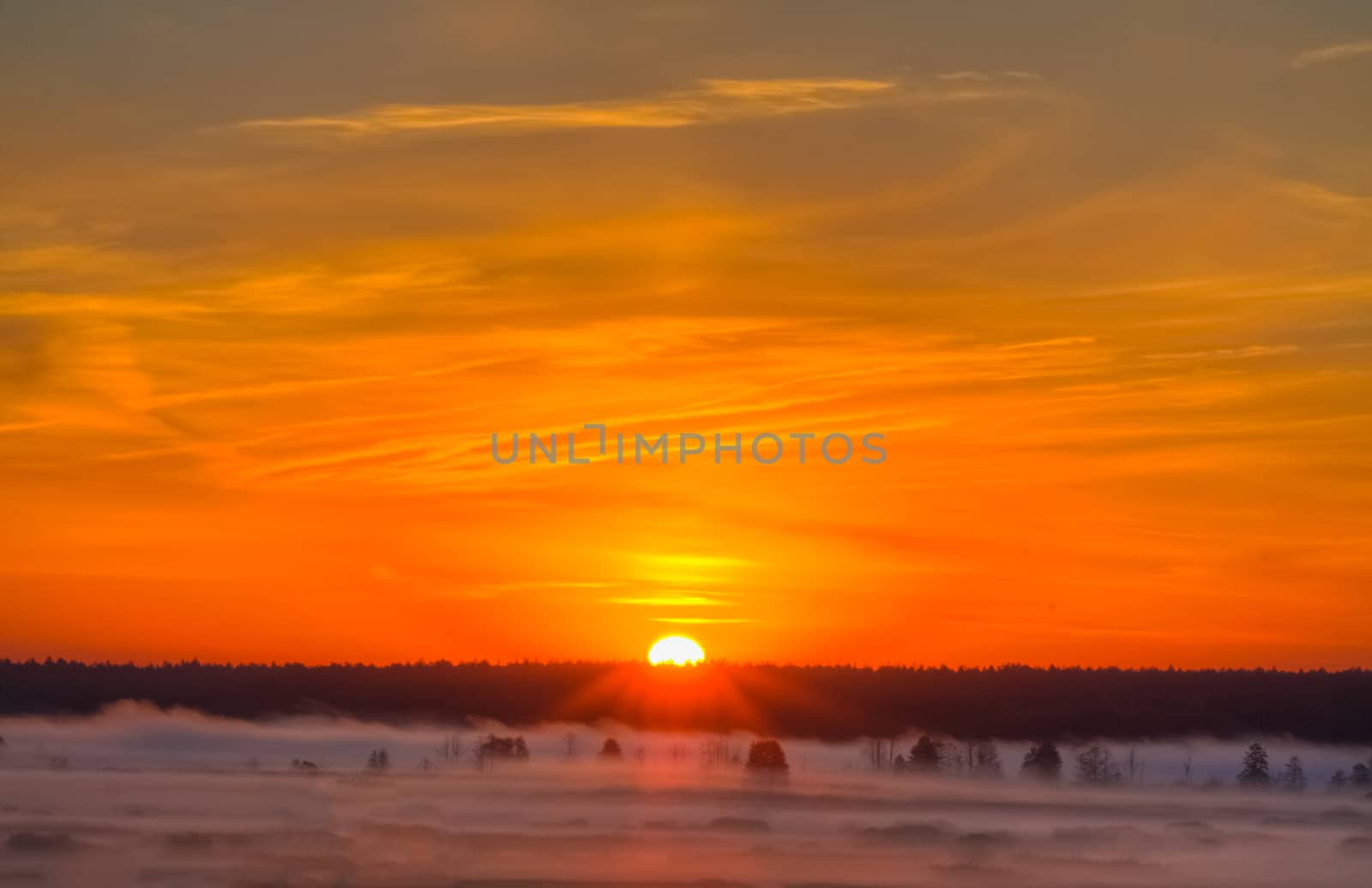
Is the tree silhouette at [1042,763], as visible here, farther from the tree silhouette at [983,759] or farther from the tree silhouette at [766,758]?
the tree silhouette at [766,758]

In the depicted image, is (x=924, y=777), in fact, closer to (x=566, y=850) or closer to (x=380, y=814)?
(x=380, y=814)

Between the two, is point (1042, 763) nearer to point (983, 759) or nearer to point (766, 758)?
point (983, 759)

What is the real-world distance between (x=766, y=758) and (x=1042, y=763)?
14.3m

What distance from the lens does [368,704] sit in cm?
11681

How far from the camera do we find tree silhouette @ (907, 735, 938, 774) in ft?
316

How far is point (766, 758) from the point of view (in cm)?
9481

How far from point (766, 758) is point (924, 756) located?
32.3 ft

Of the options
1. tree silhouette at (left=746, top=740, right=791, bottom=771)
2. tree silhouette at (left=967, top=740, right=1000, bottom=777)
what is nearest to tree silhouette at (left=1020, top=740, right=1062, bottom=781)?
tree silhouette at (left=967, top=740, right=1000, bottom=777)

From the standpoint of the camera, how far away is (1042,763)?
98250 millimetres

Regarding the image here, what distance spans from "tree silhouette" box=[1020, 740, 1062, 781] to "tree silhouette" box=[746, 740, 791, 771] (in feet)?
38.2

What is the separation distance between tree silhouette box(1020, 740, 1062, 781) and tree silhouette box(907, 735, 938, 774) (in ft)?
14.3

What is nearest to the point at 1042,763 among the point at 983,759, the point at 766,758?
the point at 983,759

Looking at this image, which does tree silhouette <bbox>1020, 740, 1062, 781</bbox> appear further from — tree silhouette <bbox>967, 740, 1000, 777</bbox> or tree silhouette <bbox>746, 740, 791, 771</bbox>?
tree silhouette <bbox>746, 740, 791, 771</bbox>

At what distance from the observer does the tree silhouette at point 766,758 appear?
9075 cm
